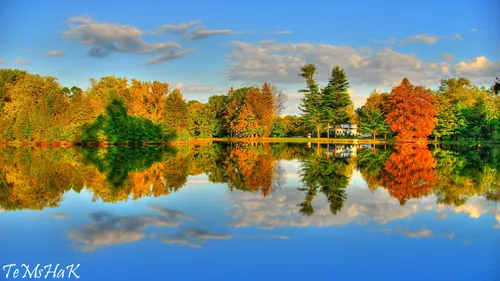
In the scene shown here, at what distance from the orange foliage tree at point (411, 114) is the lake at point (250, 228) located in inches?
1533

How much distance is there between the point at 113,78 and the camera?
60.5 metres

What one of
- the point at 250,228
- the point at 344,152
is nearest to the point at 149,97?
the point at 344,152

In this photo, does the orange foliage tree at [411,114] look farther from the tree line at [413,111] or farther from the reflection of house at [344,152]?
the reflection of house at [344,152]

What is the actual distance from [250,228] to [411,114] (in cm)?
5005

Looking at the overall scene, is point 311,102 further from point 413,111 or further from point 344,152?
point 344,152

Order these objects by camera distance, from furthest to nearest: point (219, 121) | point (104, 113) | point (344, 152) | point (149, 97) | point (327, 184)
Answer: point (219, 121)
point (149, 97)
point (104, 113)
point (344, 152)
point (327, 184)

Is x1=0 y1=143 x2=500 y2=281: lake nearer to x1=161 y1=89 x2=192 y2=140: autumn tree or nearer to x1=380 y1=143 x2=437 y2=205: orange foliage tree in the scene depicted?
x1=380 y1=143 x2=437 y2=205: orange foliage tree

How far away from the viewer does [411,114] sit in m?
53.4

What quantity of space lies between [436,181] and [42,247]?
563 inches

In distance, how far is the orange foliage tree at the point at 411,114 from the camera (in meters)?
53.1

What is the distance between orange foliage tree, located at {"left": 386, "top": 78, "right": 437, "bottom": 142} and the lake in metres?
38.9

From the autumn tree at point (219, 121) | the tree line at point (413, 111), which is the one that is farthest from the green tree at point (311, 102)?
the autumn tree at point (219, 121)

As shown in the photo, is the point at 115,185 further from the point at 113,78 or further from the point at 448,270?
the point at 113,78

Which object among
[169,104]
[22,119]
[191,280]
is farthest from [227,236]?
[169,104]
